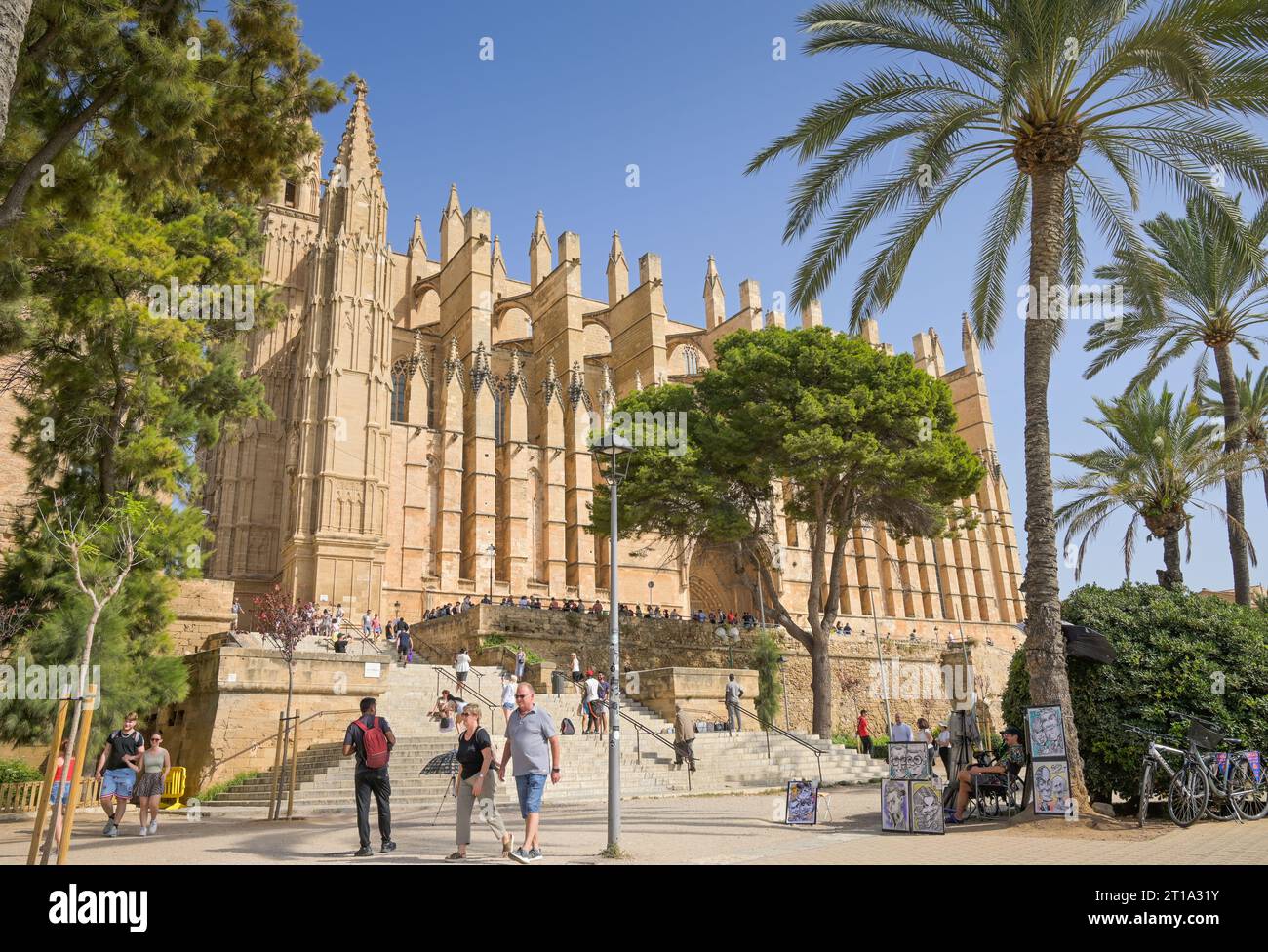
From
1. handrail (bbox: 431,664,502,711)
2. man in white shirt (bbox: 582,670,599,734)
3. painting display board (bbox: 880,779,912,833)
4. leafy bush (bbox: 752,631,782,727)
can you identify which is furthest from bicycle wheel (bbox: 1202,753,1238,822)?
leafy bush (bbox: 752,631,782,727)

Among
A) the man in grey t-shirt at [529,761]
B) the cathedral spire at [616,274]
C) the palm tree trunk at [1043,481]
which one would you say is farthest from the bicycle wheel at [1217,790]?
the cathedral spire at [616,274]

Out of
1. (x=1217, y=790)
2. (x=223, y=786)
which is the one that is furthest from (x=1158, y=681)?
(x=223, y=786)

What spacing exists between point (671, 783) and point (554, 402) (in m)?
23.6

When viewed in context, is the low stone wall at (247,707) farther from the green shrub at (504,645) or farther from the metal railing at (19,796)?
the green shrub at (504,645)

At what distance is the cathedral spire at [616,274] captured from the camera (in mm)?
45625

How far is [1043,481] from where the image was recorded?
35.1 feet

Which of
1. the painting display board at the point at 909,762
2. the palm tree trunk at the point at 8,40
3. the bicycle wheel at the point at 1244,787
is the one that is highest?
the palm tree trunk at the point at 8,40

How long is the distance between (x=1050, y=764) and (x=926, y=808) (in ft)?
4.58

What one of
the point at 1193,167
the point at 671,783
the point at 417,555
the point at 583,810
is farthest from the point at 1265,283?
the point at 417,555

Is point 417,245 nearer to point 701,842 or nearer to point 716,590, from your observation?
point 716,590

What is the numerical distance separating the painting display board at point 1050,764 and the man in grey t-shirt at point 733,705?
1017cm

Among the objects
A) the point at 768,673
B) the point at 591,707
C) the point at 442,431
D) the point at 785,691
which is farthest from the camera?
the point at 442,431

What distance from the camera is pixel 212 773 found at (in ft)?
49.9

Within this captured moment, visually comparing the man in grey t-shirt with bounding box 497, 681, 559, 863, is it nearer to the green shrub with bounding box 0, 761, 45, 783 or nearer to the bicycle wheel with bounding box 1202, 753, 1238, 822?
the bicycle wheel with bounding box 1202, 753, 1238, 822
